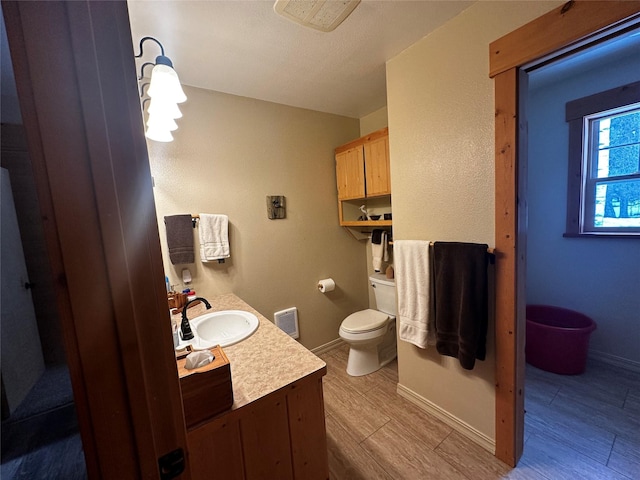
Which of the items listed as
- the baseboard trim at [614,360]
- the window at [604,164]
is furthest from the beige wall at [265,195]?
the baseboard trim at [614,360]

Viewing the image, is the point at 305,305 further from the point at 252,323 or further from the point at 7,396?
the point at 7,396

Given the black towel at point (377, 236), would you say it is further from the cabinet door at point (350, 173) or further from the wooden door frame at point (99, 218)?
the wooden door frame at point (99, 218)

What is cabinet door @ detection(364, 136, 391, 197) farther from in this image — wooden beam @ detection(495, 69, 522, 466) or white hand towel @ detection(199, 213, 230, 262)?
white hand towel @ detection(199, 213, 230, 262)

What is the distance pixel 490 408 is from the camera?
142cm

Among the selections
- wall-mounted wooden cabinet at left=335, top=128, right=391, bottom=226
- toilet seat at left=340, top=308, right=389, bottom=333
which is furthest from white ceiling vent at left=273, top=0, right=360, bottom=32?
toilet seat at left=340, top=308, right=389, bottom=333

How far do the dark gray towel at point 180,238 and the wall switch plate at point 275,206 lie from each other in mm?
636

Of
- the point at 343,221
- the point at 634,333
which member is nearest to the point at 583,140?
the point at 634,333

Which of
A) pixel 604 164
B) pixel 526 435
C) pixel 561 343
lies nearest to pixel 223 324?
pixel 526 435

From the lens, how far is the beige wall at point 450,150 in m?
1.26

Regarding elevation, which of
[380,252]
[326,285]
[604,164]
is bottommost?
[326,285]

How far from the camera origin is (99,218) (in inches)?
14.8

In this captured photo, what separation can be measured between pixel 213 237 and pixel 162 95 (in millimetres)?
981

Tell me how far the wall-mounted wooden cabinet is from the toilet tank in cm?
54

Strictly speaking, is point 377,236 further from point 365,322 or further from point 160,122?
point 160,122
